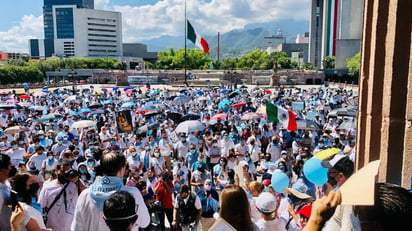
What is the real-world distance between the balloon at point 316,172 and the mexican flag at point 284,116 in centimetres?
628

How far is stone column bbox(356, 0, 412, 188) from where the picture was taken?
3.37 meters

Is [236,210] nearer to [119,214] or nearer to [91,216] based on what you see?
[119,214]

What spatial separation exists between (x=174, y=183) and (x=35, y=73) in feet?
285

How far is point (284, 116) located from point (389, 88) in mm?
7587

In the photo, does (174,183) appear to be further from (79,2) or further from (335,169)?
(79,2)

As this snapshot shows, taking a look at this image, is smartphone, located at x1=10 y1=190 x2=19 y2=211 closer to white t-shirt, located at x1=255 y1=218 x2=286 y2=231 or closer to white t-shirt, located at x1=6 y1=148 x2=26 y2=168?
white t-shirt, located at x1=255 y1=218 x2=286 y2=231

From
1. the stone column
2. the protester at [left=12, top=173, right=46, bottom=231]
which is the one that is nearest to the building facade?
the protester at [left=12, top=173, right=46, bottom=231]

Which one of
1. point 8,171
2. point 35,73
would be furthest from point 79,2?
point 8,171

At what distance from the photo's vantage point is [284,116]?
36.0 feet

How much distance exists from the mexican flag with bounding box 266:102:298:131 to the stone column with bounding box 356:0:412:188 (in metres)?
7.14

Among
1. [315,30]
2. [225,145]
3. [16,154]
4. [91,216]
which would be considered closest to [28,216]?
[91,216]

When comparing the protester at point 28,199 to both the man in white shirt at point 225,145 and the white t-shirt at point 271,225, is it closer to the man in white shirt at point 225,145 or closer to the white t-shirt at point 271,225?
the white t-shirt at point 271,225

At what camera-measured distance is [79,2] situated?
616ft

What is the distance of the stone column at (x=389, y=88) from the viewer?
337 cm
